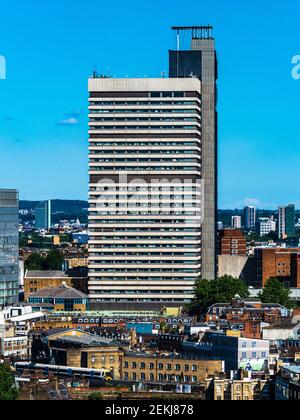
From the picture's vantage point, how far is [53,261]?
172000mm

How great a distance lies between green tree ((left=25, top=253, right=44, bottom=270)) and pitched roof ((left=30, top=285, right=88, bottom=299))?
157 feet

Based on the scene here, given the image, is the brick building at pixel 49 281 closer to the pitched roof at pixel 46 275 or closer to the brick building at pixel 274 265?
the pitched roof at pixel 46 275

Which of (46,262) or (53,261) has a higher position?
(53,261)

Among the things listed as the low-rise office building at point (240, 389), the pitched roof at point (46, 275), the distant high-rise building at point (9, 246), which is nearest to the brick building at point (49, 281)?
the pitched roof at point (46, 275)

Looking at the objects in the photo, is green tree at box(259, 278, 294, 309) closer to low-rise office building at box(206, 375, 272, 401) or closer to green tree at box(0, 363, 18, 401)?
low-rise office building at box(206, 375, 272, 401)

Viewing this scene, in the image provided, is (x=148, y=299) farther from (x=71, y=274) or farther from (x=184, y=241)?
(x=71, y=274)

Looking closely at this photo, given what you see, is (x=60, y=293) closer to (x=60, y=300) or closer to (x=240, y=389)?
(x=60, y=300)

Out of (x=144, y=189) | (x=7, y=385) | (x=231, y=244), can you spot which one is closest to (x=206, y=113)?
(x=144, y=189)

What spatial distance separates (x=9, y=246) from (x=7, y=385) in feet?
182

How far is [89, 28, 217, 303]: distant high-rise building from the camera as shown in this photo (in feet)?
377

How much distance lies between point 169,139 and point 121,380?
47135 mm

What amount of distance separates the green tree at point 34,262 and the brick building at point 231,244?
2275cm

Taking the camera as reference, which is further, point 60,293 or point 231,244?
point 231,244
